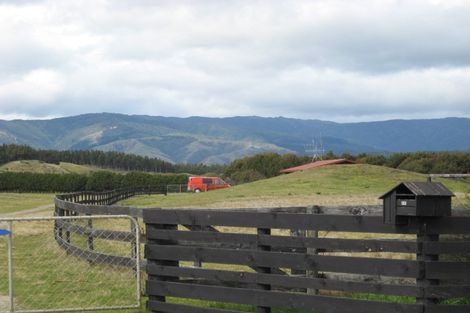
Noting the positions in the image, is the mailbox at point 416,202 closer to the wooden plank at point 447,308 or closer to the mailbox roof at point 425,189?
the mailbox roof at point 425,189

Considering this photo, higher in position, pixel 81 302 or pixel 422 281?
pixel 422 281

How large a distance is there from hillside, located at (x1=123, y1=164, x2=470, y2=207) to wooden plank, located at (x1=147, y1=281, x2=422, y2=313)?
1153 inches

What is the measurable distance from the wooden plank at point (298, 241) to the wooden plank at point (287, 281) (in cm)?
41

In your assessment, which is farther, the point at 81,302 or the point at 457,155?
the point at 457,155

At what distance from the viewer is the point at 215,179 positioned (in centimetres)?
8181

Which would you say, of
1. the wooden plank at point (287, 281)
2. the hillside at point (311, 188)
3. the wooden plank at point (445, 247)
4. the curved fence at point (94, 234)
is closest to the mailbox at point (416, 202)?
the wooden plank at point (445, 247)

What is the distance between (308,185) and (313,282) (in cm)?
4462

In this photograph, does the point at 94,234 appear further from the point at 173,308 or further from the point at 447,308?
the point at 447,308

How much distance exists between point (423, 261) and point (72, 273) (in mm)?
9992

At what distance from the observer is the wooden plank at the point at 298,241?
338 inches

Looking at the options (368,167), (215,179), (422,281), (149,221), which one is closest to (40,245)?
(149,221)

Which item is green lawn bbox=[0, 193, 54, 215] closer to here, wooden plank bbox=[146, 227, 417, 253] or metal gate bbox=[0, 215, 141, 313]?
metal gate bbox=[0, 215, 141, 313]

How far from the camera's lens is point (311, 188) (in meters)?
51.3

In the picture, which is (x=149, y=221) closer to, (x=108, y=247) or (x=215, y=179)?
(x=108, y=247)
